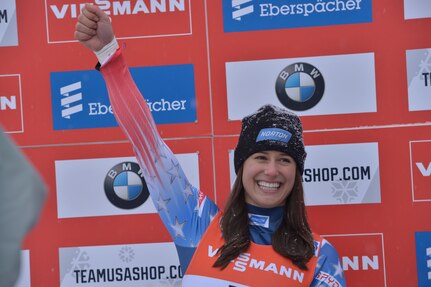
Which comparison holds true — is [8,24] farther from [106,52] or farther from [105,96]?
[106,52]

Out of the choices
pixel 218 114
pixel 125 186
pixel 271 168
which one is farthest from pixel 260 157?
pixel 125 186

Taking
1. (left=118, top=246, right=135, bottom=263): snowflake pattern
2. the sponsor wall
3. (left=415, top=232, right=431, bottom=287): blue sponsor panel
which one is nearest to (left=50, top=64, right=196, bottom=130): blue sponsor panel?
the sponsor wall

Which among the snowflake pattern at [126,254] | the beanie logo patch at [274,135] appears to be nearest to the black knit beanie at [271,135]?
the beanie logo patch at [274,135]

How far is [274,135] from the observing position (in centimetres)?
190

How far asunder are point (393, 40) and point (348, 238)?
30.1 inches

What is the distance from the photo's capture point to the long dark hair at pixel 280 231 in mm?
1817

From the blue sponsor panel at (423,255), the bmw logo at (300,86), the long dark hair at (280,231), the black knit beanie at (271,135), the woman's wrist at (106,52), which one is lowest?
the blue sponsor panel at (423,255)

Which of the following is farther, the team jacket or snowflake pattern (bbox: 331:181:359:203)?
snowflake pattern (bbox: 331:181:359:203)

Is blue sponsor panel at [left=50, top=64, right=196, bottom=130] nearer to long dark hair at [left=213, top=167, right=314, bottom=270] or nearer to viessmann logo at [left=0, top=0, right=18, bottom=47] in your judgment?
viessmann logo at [left=0, top=0, right=18, bottom=47]

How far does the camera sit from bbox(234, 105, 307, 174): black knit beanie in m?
1.89

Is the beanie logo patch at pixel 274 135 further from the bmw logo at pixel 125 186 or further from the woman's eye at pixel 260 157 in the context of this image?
the bmw logo at pixel 125 186

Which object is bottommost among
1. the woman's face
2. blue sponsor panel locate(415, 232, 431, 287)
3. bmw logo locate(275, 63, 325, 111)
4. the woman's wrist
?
blue sponsor panel locate(415, 232, 431, 287)

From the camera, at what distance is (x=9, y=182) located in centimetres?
Result: 55

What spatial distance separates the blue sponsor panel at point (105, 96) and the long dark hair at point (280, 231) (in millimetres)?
691
